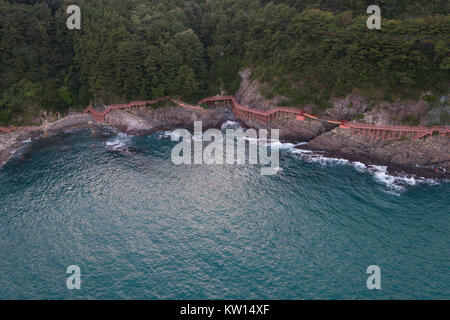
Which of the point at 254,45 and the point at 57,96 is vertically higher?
the point at 254,45

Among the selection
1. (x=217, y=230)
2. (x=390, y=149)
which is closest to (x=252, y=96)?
(x=390, y=149)

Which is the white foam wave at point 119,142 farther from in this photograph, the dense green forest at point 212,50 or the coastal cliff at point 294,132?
the dense green forest at point 212,50

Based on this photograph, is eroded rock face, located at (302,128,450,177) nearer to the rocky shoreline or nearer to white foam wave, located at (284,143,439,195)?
the rocky shoreline

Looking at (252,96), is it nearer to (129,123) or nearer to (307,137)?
(307,137)

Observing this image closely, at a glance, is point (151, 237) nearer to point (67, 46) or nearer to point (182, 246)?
point (182, 246)

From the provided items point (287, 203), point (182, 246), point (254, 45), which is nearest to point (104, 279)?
point (182, 246)
